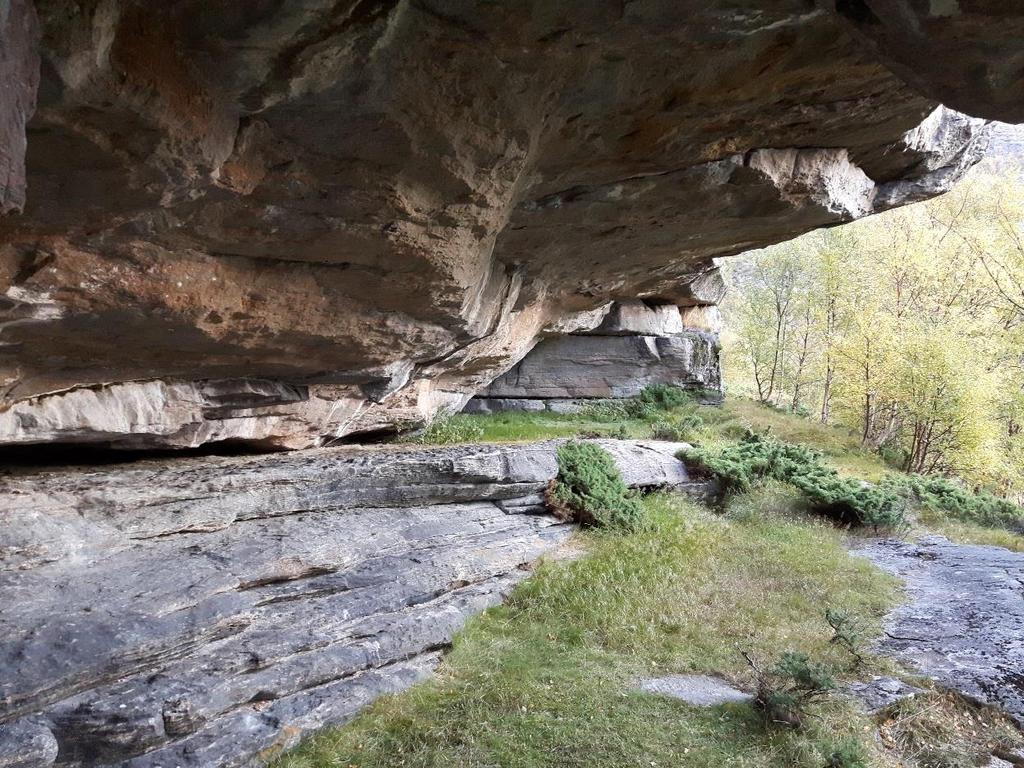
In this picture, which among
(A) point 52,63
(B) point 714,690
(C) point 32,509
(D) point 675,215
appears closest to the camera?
(A) point 52,63

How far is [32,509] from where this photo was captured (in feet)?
17.8

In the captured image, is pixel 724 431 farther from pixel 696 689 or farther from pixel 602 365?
pixel 696 689

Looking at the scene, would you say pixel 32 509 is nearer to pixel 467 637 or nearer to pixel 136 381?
pixel 136 381

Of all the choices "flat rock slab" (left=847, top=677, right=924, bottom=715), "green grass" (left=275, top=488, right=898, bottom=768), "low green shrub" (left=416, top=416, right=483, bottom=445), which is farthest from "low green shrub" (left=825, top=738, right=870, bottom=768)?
"low green shrub" (left=416, top=416, right=483, bottom=445)

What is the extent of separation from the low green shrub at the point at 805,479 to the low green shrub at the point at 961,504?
97cm

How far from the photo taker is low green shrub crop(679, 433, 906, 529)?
11547 mm

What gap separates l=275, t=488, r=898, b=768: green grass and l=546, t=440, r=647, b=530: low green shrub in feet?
1.10

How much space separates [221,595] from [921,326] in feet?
60.2

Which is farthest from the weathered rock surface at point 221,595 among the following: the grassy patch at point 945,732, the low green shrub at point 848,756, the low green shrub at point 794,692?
the grassy patch at point 945,732

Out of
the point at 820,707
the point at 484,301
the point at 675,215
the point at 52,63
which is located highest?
the point at 675,215

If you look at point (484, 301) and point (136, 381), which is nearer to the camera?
point (136, 381)

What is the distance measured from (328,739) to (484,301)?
4.75 meters

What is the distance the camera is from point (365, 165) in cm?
428

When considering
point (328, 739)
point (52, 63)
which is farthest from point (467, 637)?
point (52, 63)
